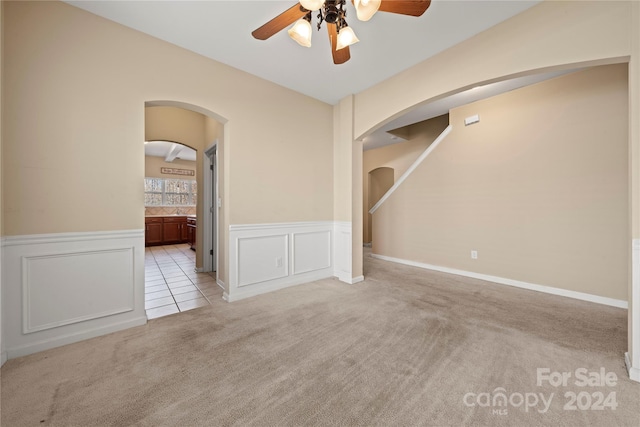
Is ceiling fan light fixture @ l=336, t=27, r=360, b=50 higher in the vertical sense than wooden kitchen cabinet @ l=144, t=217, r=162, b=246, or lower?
higher

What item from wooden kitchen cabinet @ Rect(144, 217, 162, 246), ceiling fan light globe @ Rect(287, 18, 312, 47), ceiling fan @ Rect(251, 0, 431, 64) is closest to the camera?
ceiling fan @ Rect(251, 0, 431, 64)

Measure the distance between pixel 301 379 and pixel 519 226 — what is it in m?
3.64

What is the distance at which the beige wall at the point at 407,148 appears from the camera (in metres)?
5.62

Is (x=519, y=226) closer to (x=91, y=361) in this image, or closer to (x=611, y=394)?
(x=611, y=394)

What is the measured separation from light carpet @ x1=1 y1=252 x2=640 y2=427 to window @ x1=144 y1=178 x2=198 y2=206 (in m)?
7.36

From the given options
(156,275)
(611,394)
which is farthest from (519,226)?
(156,275)

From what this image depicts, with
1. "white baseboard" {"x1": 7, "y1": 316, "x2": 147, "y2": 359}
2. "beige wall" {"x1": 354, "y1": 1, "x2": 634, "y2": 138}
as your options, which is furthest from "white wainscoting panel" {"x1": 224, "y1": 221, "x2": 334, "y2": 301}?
"beige wall" {"x1": 354, "y1": 1, "x2": 634, "y2": 138}

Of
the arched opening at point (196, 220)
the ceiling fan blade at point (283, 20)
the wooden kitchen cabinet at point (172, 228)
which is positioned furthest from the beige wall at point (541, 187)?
the wooden kitchen cabinet at point (172, 228)

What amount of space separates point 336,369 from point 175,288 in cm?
273

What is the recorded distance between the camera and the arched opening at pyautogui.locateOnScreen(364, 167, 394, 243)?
766 centimetres

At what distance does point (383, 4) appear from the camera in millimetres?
1417

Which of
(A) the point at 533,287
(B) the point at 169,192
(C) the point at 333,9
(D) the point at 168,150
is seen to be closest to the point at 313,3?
(C) the point at 333,9

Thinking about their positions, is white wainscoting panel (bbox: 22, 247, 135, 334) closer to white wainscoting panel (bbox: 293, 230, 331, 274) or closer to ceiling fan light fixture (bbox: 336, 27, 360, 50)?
white wainscoting panel (bbox: 293, 230, 331, 274)

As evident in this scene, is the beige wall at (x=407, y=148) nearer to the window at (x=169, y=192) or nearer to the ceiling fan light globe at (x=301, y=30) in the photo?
the ceiling fan light globe at (x=301, y=30)
